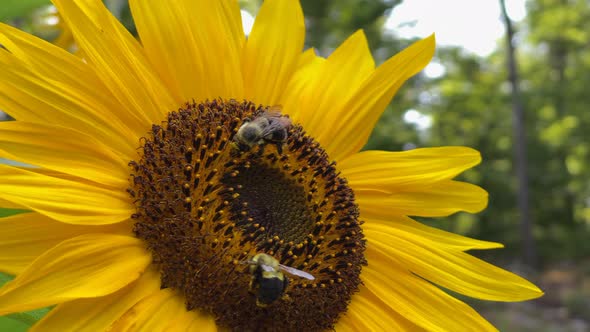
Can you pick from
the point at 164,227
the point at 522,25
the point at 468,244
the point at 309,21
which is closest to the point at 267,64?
the point at 164,227

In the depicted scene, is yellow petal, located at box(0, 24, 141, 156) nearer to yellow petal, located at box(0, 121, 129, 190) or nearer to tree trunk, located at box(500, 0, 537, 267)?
yellow petal, located at box(0, 121, 129, 190)

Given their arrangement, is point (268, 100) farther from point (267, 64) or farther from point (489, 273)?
point (489, 273)

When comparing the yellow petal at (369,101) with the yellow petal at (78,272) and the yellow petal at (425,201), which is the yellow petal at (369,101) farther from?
the yellow petal at (78,272)

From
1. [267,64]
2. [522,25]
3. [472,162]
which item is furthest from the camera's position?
[522,25]

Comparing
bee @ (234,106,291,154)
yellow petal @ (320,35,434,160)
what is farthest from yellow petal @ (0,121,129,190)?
yellow petal @ (320,35,434,160)

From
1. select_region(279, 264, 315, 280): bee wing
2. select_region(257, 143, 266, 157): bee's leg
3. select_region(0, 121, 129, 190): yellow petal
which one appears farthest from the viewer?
select_region(257, 143, 266, 157): bee's leg

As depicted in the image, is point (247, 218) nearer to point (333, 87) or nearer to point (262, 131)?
point (262, 131)

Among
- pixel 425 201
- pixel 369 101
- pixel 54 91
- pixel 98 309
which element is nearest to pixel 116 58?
pixel 54 91
